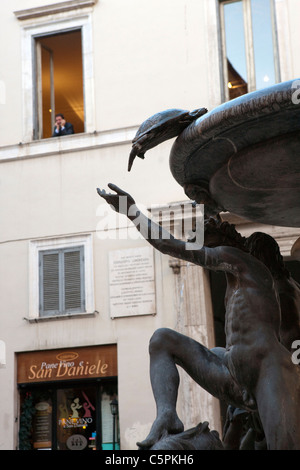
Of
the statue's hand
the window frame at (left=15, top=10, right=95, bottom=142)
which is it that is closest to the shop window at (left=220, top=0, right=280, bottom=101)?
the window frame at (left=15, top=10, right=95, bottom=142)

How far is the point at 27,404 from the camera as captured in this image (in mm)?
12766

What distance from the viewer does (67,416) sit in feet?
42.3

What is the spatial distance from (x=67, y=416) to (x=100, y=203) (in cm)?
315

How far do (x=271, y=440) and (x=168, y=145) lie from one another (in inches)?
382

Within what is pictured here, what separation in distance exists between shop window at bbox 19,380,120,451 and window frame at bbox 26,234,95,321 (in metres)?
1.03

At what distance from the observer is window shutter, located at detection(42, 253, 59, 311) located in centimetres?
1295

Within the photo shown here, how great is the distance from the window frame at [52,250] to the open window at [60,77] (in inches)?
81.6

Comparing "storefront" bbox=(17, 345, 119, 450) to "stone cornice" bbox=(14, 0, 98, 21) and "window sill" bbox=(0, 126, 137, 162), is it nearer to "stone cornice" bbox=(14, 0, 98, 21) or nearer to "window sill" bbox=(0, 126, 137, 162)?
"window sill" bbox=(0, 126, 137, 162)

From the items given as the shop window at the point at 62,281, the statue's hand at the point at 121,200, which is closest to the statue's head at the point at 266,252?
the statue's hand at the point at 121,200

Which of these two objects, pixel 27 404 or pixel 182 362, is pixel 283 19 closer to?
pixel 27 404

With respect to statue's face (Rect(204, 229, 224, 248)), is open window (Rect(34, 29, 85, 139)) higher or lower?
higher

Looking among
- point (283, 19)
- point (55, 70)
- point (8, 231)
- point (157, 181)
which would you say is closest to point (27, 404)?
point (8, 231)

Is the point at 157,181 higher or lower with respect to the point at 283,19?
lower
